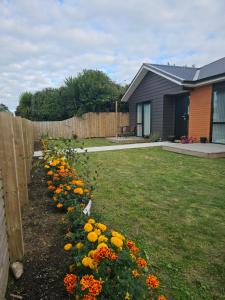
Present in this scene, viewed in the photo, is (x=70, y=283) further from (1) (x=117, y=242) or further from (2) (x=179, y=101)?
(2) (x=179, y=101)

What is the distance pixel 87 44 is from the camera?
512 inches

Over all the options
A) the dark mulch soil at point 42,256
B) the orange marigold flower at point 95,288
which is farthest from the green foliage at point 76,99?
the orange marigold flower at point 95,288

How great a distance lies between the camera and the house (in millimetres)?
8461

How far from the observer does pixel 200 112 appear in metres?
9.20

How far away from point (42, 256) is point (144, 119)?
1207cm

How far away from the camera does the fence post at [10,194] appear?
1549 millimetres

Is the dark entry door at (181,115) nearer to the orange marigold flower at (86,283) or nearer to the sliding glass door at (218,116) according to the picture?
the sliding glass door at (218,116)

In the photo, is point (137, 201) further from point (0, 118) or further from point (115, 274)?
point (0, 118)

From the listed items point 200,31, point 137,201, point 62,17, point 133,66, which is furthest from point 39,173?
point 133,66

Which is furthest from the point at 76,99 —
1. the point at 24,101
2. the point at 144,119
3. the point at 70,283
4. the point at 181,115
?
the point at 70,283

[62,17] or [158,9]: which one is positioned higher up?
[158,9]

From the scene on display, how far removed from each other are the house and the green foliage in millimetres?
1476

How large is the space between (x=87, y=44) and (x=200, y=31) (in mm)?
7611

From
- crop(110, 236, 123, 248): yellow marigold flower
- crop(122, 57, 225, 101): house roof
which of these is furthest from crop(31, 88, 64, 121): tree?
crop(110, 236, 123, 248): yellow marigold flower
